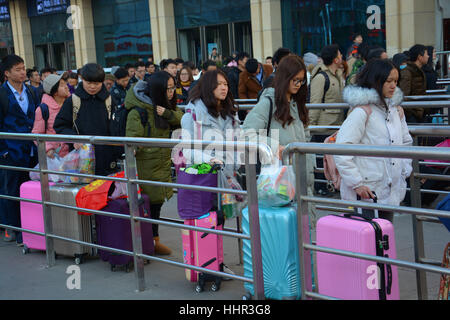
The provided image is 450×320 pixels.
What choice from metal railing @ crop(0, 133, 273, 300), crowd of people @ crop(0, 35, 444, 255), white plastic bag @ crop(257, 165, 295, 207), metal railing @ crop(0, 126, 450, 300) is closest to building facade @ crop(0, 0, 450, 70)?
crowd of people @ crop(0, 35, 444, 255)

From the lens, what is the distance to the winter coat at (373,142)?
4414mm

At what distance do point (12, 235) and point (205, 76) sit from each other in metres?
3.23

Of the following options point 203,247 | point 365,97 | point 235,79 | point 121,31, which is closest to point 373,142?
point 365,97

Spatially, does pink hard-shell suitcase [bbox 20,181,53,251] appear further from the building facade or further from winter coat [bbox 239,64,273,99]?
the building facade

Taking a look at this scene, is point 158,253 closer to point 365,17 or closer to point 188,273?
point 188,273

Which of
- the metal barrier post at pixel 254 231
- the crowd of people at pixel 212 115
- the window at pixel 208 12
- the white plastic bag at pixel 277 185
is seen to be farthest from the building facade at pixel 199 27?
the metal barrier post at pixel 254 231

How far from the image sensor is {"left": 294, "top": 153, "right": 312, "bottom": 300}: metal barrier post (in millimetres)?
3695

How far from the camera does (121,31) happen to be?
96.5 feet

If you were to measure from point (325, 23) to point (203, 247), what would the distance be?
1717 centimetres

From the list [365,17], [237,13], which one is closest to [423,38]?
[365,17]

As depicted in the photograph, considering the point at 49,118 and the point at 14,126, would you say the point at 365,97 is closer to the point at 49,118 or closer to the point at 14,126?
the point at 49,118

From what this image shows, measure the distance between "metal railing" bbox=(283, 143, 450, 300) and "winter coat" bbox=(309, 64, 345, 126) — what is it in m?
4.32
